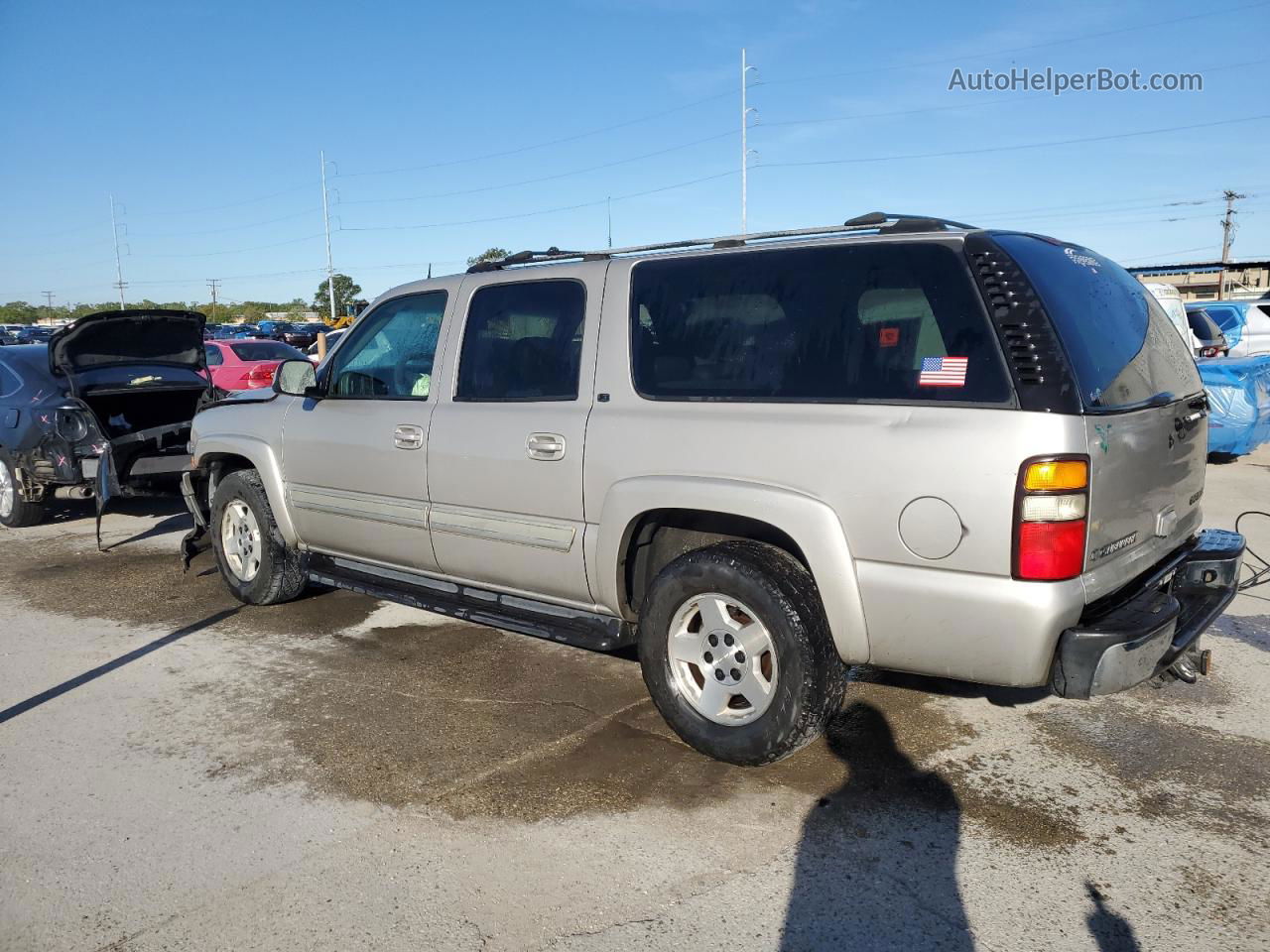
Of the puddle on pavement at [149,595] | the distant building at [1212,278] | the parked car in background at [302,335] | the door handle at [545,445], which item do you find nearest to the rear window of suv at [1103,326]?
the door handle at [545,445]

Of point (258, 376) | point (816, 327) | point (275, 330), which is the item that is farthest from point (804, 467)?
point (275, 330)

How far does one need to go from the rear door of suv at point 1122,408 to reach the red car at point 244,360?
16033 millimetres

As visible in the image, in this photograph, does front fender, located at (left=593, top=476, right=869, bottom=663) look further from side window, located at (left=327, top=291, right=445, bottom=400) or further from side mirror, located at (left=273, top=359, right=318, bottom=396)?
side mirror, located at (left=273, top=359, right=318, bottom=396)

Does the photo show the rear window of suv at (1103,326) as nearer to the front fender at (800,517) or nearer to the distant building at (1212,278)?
the front fender at (800,517)

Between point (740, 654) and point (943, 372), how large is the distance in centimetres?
127

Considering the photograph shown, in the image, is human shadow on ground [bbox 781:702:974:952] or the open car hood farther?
the open car hood

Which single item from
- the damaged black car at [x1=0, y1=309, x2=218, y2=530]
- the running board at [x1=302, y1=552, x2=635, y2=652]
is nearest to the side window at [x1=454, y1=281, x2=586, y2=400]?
the running board at [x1=302, y1=552, x2=635, y2=652]

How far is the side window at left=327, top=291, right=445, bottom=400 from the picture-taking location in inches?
194

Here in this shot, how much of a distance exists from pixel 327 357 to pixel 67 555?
12.7 ft

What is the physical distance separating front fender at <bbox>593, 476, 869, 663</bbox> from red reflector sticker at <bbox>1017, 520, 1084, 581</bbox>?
1.85 ft

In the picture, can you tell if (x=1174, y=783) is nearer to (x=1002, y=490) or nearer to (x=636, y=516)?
(x=1002, y=490)

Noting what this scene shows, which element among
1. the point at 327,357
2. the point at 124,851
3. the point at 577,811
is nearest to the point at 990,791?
the point at 577,811

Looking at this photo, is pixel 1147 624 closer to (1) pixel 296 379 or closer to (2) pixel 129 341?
(1) pixel 296 379

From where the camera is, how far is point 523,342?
14.8ft
